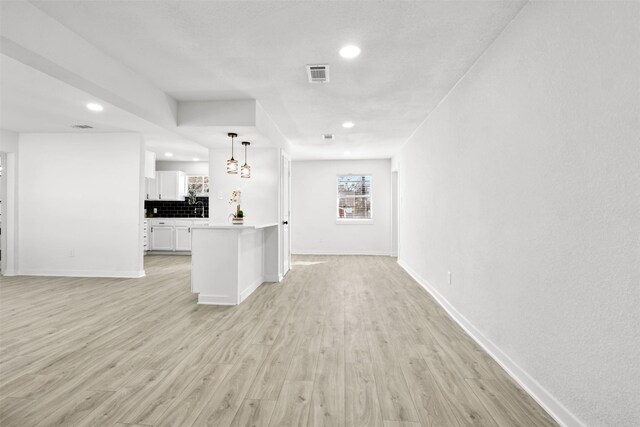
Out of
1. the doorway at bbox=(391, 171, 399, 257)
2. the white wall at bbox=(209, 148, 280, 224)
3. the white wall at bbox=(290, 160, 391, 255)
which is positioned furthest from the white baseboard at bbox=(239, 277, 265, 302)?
the doorway at bbox=(391, 171, 399, 257)

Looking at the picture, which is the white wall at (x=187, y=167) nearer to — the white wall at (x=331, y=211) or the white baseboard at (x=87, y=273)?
the white wall at (x=331, y=211)

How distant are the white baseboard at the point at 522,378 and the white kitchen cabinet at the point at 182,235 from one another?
22.1 ft

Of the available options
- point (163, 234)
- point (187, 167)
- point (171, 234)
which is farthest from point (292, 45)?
point (187, 167)

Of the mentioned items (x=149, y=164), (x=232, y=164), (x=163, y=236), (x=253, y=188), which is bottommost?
(x=163, y=236)

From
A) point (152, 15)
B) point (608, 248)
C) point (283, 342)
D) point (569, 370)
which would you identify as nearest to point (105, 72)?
point (152, 15)

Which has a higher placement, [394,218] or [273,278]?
[394,218]

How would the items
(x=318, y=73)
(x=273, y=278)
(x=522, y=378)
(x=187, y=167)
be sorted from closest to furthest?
(x=522, y=378)
(x=318, y=73)
(x=273, y=278)
(x=187, y=167)

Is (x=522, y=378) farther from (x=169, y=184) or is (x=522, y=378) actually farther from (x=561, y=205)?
(x=169, y=184)

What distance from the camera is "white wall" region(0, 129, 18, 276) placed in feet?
18.6

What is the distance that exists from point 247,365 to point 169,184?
7.45 meters

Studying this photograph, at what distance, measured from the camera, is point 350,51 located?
9.32ft

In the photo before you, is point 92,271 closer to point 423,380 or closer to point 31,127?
point 31,127

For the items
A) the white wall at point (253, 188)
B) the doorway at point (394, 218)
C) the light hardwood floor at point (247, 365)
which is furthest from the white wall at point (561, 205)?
the doorway at point (394, 218)

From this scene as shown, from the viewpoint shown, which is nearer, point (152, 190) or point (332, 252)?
point (152, 190)
